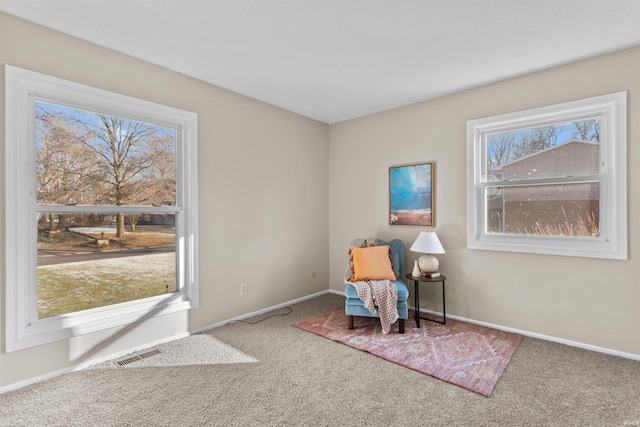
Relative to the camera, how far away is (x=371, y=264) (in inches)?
133

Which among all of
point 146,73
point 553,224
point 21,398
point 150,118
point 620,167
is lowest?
point 21,398

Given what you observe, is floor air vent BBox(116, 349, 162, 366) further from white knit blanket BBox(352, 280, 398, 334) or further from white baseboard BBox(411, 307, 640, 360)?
white baseboard BBox(411, 307, 640, 360)

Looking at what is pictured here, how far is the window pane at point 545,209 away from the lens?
2805mm

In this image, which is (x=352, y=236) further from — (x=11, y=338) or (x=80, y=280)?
(x=11, y=338)

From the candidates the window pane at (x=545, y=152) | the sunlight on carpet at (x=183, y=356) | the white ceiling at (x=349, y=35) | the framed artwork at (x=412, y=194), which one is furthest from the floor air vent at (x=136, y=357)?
the window pane at (x=545, y=152)

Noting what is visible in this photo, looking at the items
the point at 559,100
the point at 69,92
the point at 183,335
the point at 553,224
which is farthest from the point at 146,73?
the point at 553,224

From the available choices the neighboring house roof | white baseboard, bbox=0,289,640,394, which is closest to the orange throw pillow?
white baseboard, bbox=0,289,640,394

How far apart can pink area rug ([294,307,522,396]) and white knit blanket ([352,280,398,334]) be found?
14cm

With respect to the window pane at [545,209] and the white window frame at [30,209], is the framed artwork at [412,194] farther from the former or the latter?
the white window frame at [30,209]

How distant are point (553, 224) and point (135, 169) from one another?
3879mm

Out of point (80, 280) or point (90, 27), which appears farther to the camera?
point (80, 280)

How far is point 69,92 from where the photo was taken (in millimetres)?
2357

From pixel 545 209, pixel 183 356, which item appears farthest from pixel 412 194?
pixel 183 356

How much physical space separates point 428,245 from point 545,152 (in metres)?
1.41
